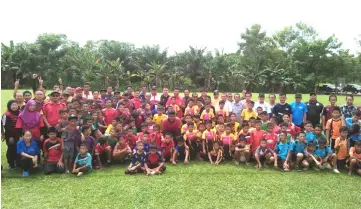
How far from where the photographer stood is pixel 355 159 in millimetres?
6785

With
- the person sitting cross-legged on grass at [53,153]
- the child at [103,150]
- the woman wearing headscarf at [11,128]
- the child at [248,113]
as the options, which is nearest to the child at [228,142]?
the child at [248,113]

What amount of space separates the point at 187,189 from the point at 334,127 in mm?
4149

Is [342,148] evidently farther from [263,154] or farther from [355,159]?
[263,154]

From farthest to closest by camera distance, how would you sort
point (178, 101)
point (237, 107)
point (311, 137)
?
point (178, 101) < point (237, 107) < point (311, 137)

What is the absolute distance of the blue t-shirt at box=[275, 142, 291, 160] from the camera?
723 cm

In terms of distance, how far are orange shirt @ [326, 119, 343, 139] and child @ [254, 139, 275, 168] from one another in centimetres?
168

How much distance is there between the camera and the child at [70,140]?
6.66m

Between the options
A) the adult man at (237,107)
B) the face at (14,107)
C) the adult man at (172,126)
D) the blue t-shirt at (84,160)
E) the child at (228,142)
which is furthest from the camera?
the adult man at (237,107)

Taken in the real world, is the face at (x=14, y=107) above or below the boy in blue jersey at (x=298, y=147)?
above

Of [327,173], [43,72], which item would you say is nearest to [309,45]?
[43,72]

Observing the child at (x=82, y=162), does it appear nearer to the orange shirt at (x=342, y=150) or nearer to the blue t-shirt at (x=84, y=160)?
the blue t-shirt at (x=84, y=160)

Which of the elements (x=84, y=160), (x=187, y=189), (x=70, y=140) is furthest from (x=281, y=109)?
(x=70, y=140)

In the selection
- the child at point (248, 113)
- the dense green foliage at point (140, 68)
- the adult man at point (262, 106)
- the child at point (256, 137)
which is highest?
the dense green foliage at point (140, 68)

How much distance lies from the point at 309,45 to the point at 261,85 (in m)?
11.0
